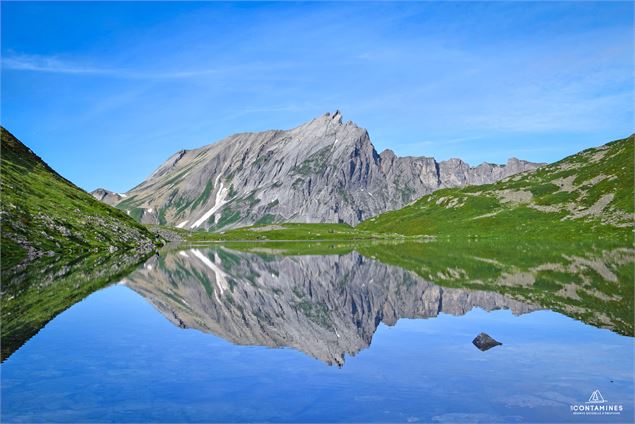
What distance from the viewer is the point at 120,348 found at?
31.1 meters

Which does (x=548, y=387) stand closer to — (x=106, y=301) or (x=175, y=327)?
(x=175, y=327)

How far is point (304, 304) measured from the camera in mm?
49250

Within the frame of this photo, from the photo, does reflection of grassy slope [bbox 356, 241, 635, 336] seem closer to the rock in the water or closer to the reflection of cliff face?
the reflection of cliff face

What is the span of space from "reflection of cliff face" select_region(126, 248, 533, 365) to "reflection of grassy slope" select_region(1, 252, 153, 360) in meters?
5.34

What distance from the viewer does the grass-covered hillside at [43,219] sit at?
323ft

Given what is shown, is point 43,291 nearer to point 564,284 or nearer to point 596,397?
point 596,397

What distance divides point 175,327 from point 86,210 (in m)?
120

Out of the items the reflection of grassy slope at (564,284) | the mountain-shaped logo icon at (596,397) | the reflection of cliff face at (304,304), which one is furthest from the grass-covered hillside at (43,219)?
the mountain-shaped logo icon at (596,397)

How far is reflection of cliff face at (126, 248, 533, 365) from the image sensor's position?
35.0 metres

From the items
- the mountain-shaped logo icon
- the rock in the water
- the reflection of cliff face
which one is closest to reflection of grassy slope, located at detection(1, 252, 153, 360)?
the reflection of cliff face

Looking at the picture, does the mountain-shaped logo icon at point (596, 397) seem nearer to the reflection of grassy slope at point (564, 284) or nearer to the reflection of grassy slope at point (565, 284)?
the reflection of grassy slope at point (564, 284)

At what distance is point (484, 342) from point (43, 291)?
4172cm

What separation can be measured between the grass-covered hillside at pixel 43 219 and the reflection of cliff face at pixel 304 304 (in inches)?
885

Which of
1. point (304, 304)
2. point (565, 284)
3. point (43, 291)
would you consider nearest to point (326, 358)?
point (304, 304)
